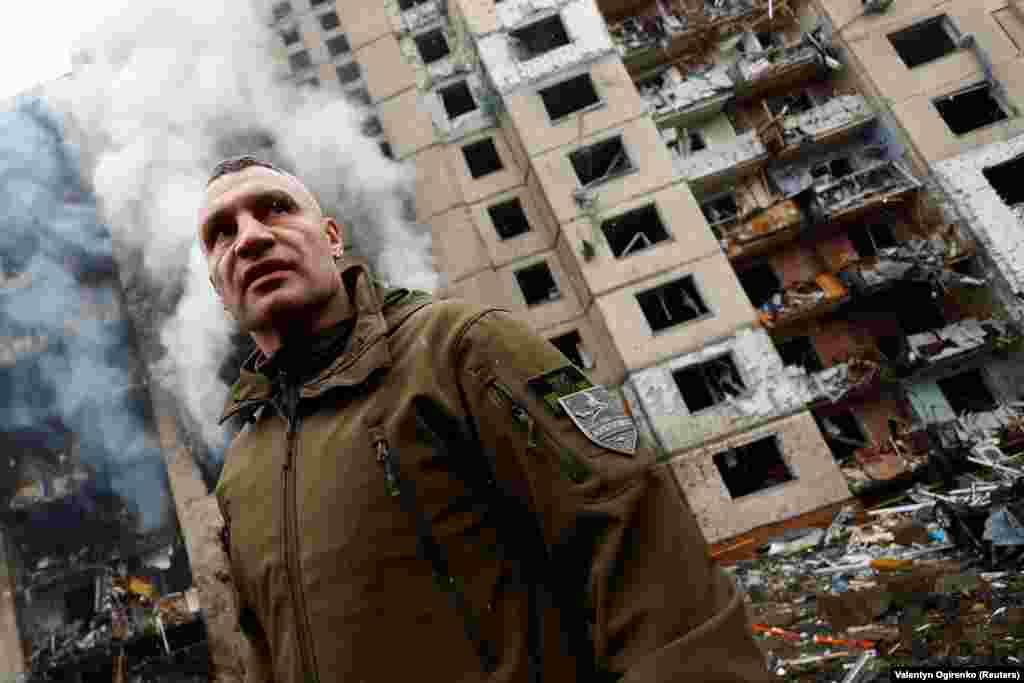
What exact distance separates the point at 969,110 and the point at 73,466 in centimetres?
3317

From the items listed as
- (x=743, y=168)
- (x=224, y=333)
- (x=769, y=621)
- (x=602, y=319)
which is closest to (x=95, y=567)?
(x=224, y=333)

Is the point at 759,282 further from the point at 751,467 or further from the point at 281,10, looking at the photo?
Answer: the point at 281,10

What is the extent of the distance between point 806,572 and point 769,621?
263cm

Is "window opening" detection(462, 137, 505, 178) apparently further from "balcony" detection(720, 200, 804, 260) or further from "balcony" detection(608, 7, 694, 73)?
"balcony" detection(720, 200, 804, 260)

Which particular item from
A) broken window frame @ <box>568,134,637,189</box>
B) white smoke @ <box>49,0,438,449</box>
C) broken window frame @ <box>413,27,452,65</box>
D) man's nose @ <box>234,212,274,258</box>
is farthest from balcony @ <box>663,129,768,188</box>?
man's nose @ <box>234,212,274,258</box>

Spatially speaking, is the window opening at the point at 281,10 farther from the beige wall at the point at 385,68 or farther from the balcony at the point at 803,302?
the balcony at the point at 803,302

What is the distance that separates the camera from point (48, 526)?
2002cm

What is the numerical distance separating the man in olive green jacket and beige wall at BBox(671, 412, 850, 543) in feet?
44.7

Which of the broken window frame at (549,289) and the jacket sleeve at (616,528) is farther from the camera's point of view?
the broken window frame at (549,289)

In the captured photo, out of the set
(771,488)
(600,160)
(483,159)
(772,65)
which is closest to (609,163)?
(600,160)

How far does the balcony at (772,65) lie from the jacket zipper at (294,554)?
63.2 ft

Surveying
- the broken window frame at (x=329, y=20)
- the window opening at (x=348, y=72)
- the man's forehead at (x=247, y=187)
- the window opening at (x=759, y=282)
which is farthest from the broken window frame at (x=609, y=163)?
the broken window frame at (x=329, y=20)

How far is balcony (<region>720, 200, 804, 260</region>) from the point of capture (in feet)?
51.8

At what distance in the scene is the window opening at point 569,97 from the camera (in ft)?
58.0
